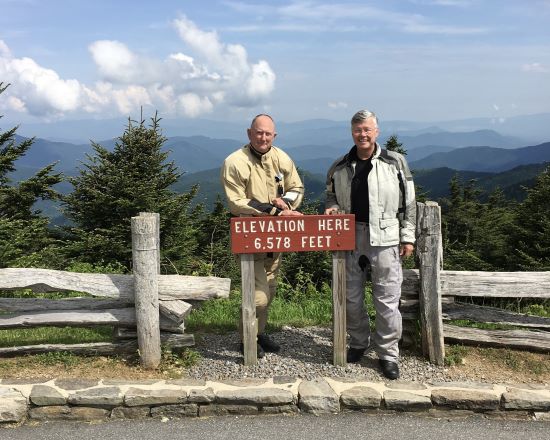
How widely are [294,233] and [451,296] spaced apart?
195cm

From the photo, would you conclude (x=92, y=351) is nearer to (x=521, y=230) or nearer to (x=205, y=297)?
(x=205, y=297)

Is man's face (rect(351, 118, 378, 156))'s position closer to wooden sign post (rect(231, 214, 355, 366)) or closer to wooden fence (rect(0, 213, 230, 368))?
wooden sign post (rect(231, 214, 355, 366))

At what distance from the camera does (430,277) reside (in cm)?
494

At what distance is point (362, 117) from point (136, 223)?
2454 millimetres

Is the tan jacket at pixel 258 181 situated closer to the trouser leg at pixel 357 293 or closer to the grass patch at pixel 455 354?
the trouser leg at pixel 357 293

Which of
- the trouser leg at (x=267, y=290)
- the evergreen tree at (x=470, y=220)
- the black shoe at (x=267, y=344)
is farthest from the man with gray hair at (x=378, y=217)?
the evergreen tree at (x=470, y=220)

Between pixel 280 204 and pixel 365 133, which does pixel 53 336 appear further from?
pixel 365 133

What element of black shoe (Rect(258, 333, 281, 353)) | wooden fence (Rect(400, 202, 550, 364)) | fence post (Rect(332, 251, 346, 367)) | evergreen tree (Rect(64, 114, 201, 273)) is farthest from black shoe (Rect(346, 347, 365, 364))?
evergreen tree (Rect(64, 114, 201, 273))

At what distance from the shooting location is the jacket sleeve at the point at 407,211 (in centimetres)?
466

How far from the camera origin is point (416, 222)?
492 centimetres

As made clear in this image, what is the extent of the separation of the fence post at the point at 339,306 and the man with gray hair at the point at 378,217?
160 millimetres

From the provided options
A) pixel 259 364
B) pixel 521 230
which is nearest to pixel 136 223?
pixel 259 364

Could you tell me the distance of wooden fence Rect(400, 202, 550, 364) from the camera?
4.90m

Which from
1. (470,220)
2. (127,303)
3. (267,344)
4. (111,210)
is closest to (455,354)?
(267,344)
